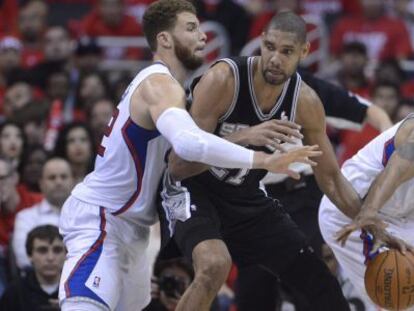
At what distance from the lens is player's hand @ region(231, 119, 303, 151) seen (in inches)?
243

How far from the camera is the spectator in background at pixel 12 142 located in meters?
10.2

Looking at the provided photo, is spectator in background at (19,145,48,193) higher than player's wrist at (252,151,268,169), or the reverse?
player's wrist at (252,151,268,169)

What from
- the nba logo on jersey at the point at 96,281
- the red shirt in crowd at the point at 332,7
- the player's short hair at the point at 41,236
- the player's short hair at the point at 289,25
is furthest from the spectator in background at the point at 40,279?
the red shirt in crowd at the point at 332,7

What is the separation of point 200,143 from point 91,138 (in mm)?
4437

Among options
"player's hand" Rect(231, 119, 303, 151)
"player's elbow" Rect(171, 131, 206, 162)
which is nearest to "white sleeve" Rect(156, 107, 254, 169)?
"player's elbow" Rect(171, 131, 206, 162)

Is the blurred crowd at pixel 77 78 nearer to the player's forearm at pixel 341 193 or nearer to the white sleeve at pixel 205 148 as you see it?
the player's forearm at pixel 341 193

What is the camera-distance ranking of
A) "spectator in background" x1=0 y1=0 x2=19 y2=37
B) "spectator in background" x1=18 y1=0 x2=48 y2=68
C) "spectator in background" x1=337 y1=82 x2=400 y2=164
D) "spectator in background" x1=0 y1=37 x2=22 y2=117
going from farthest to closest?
"spectator in background" x1=0 y1=0 x2=19 y2=37 < "spectator in background" x1=18 y1=0 x2=48 y2=68 < "spectator in background" x1=0 y1=37 x2=22 y2=117 < "spectator in background" x1=337 y1=82 x2=400 y2=164

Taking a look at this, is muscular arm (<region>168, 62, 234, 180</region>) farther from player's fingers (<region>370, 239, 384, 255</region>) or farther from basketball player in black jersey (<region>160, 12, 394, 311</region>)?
player's fingers (<region>370, 239, 384, 255</region>)

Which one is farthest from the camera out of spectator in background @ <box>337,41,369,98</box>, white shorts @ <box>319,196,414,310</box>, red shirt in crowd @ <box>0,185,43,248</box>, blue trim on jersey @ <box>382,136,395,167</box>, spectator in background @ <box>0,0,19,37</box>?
spectator in background @ <box>0,0,19,37</box>

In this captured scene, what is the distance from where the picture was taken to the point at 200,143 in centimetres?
609

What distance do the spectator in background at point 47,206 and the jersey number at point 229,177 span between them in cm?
248

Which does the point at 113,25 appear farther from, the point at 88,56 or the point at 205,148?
the point at 205,148

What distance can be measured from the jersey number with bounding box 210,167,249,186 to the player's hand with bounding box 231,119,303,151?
1.78ft

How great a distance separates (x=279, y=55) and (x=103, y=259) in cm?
145
